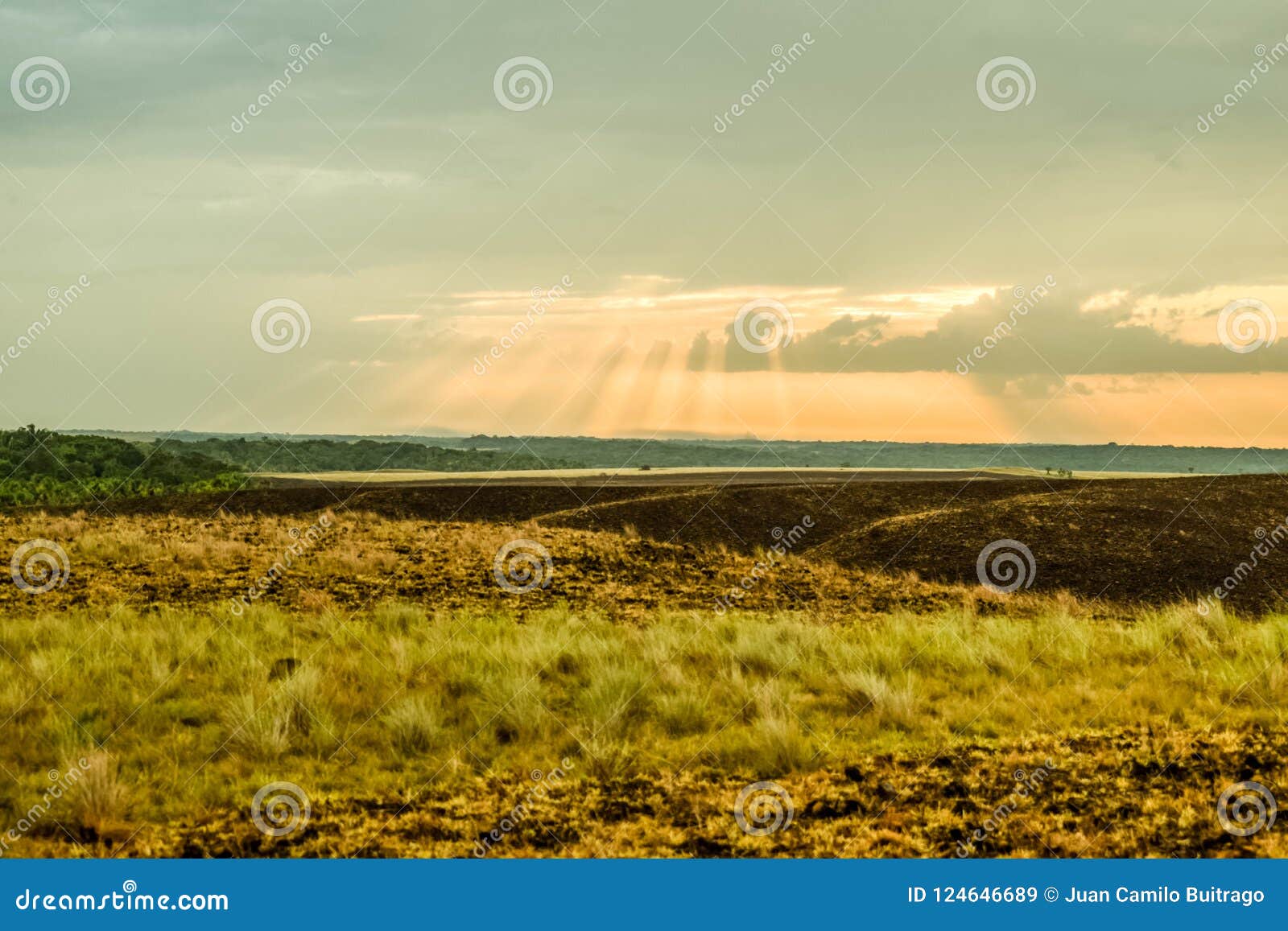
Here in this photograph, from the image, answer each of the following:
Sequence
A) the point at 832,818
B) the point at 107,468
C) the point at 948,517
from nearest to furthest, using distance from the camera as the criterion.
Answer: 1. the point at 832,818
2. the point at 948,517
3. the point at 107,468

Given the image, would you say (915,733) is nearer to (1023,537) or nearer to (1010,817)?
(1010,817)

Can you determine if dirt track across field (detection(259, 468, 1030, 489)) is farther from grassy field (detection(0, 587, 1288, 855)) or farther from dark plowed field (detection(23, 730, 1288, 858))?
dark plowed field (detection(23, 730, 1288, 858))

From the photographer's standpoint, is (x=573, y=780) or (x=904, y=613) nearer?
(x=573, y=780)

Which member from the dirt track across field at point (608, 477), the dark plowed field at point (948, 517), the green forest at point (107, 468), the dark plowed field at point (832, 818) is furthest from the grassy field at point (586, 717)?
the dirt track across field at point (608, 477)

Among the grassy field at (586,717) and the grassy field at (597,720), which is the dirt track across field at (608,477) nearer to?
the grassy field at (597,720)

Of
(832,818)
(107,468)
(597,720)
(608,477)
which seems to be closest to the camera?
(832,818)

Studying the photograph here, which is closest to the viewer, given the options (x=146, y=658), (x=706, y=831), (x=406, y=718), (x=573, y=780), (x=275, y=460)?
(x=706, y=831)

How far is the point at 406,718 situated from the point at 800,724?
12.1 ft

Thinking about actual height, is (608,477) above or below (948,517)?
above

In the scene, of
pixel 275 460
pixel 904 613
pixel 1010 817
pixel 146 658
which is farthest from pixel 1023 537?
pixel 275 460

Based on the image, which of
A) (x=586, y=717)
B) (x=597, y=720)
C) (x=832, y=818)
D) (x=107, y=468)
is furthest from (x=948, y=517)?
(x=107, y=468)

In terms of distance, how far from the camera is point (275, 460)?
74.8m

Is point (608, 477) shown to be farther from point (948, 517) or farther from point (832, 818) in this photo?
point (832, 818)

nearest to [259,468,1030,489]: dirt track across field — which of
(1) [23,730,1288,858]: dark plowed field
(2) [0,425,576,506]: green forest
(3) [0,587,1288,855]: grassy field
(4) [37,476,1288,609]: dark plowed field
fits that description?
(2) [0,425,576,506]: green forest
